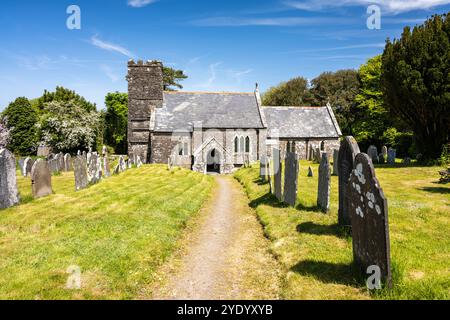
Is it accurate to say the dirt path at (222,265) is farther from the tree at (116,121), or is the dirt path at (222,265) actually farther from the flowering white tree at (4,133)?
the tree at (116,121)

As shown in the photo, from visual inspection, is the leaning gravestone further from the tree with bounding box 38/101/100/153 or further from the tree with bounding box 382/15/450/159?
the tree with bounding box 38/101/100/153

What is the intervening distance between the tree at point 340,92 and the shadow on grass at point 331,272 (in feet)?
147

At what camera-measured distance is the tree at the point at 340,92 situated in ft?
169

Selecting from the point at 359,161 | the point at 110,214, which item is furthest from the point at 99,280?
the point at 359,161

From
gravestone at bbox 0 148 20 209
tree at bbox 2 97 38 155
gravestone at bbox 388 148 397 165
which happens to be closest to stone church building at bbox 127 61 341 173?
gravestone at bbox 388 148 397 165

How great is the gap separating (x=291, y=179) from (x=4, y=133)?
4738cm

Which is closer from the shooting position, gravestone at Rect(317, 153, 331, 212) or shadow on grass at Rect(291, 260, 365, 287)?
shadow on grass at Rect(291, 260, 365, 287)

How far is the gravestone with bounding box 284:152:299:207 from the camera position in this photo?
12.6 m

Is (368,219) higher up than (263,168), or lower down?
lower down

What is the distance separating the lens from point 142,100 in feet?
122

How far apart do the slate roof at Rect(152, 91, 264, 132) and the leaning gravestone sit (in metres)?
28.8

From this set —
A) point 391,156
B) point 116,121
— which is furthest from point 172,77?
point 391,156

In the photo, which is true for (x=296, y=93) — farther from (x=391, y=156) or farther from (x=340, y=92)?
(x=391, y=156)
